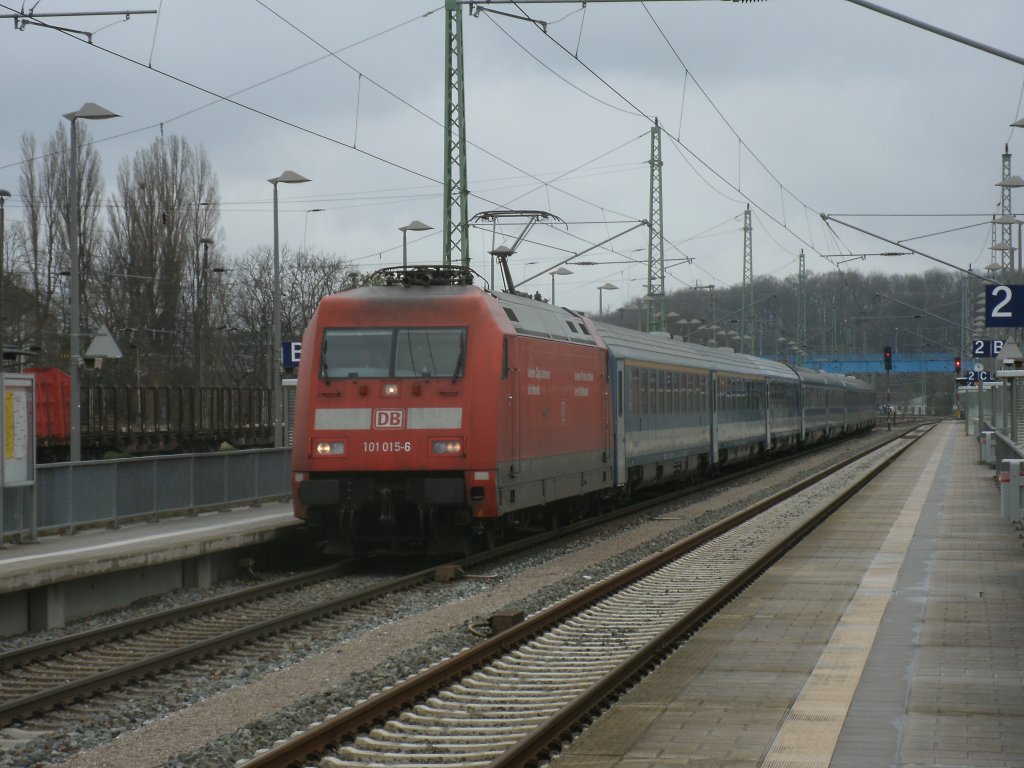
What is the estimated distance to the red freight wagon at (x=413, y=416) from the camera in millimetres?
15820

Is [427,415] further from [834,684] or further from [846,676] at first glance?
[834,684]

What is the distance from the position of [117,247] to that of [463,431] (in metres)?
44.8

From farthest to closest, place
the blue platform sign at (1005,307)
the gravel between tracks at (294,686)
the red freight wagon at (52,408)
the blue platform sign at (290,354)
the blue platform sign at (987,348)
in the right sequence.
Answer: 1. the red freight wagon at (52,408)
2. the blue platform sign at (987,348)
3. the blue platform sign at (290,354)
4. the blue platform sign at (1005,307)
5. the gravel between tracks at (294,686)

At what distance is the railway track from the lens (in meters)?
7.56

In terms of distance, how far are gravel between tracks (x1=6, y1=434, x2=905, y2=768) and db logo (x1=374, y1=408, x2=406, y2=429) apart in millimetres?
2009

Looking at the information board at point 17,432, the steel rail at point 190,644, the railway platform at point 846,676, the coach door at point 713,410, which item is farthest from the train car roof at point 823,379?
the information board at point 17,432

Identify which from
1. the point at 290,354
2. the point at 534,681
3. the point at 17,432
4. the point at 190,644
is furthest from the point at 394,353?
the point at 290,354

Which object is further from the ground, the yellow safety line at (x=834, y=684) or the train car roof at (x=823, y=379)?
the train car roof at (x=823, y=379)

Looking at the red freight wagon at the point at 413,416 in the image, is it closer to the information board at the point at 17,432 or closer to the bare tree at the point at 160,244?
the information board at the point at 17,432

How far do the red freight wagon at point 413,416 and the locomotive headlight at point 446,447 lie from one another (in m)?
0.02

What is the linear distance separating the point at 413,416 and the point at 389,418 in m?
0.29

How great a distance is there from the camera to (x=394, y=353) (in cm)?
1625

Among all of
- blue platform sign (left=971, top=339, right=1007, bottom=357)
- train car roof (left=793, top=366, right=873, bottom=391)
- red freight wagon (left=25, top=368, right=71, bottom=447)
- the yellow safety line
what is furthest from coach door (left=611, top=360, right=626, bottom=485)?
train car roof (left=793, top=366, right=873, bottom=391)

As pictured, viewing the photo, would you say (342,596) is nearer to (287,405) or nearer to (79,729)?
(79,729)
